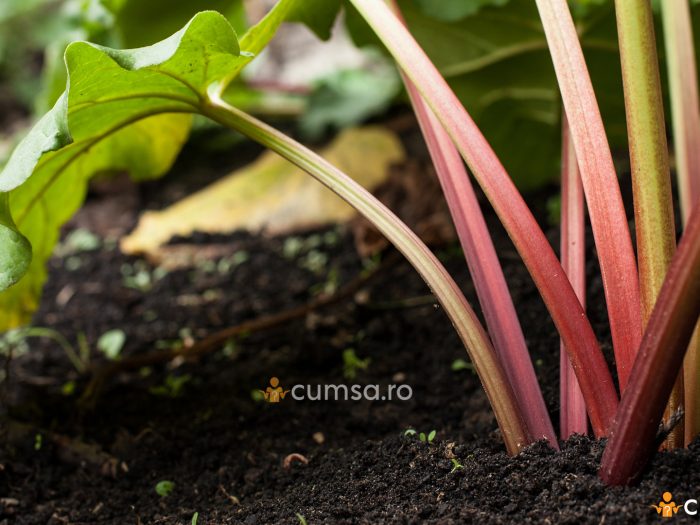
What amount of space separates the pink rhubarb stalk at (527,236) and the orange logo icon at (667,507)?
121 millimetres

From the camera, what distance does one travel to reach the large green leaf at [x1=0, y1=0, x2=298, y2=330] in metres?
0.97

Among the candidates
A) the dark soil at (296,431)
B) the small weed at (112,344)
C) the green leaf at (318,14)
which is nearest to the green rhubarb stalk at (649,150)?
the dark soil at (296,431)

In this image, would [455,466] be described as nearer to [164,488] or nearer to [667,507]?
[667,507]

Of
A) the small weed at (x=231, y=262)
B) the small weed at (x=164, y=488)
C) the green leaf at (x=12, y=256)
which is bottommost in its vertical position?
the small weed at (x=164, y=488)

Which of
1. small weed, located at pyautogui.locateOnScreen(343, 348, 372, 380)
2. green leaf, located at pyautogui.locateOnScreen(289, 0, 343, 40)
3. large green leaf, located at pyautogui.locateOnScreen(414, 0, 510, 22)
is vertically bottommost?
small weed, located at pyautogui.locateOnScreen(343, 348, 372, 380)

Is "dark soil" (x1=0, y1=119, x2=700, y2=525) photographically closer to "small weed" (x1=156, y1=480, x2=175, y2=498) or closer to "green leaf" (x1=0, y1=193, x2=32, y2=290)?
"small weed" (x1=156, y1=480, x2=175, y2=498)

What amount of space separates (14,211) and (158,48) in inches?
23.1

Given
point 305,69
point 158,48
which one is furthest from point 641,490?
point 305,69

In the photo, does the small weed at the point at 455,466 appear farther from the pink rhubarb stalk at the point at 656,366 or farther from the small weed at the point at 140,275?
the small weed at the point at 140,275

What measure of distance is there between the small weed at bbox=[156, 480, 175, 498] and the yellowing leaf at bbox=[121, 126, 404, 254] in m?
1.54

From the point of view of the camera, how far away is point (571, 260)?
1174mm

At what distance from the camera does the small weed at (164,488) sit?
1270mm

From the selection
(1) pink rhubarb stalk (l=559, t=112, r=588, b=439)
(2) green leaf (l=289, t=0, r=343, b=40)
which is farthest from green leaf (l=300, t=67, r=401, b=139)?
(1) pink rhubarb stalk (l=559, t=112, r=588, b=439)

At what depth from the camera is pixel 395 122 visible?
3439 millimetres
